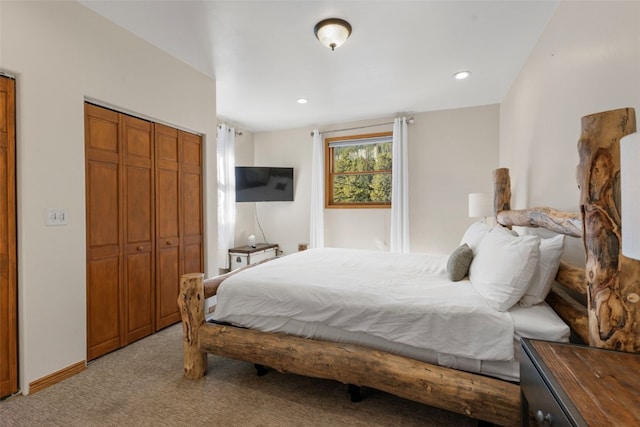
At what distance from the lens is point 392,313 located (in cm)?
167

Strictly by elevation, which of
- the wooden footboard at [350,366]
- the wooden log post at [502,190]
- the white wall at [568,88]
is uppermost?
the white wall at [568,88]

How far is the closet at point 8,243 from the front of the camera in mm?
1776

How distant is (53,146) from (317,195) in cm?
339

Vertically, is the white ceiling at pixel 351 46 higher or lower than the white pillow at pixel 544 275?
higher

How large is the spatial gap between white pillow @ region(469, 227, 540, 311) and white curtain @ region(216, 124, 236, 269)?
12.0ft

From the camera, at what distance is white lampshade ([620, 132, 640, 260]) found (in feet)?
2.56

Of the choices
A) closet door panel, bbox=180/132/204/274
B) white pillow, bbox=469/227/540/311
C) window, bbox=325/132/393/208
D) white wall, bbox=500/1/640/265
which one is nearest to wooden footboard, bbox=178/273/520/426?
white pillow, bbox=469/227/540/311

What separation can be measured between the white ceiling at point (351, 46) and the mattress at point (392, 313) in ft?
6.36

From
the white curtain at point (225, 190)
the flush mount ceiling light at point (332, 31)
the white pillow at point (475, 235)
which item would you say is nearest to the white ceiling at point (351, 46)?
the flush mount ceiling light at point (332, 31)

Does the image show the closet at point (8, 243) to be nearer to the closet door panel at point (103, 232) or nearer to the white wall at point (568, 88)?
the closet door panel at point (103, 232)

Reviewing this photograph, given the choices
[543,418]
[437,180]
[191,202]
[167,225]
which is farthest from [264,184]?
[543,418]

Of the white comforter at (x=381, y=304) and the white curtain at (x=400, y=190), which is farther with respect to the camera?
the white curtain at (x=400, y=190)

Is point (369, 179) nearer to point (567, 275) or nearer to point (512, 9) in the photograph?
point (512, 9)

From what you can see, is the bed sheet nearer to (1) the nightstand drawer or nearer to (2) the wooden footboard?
(2) the wooden footboard
